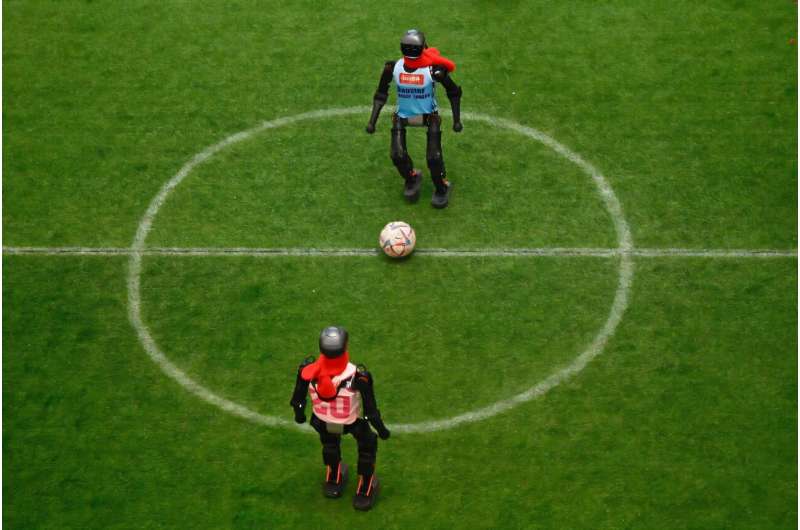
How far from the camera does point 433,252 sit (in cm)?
1274

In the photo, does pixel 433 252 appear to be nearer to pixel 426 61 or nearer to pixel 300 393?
pixel 426 61

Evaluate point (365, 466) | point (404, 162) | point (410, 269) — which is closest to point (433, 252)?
point (410, 269)

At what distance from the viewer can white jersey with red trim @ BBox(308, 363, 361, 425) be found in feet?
31.4

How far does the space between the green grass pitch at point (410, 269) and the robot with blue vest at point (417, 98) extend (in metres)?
0.76

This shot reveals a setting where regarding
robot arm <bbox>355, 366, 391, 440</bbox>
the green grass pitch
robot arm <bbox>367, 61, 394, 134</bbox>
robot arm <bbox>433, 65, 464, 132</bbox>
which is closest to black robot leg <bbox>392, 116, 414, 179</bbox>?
robot arm <bbox>367, 61, 394, 134</bbox>

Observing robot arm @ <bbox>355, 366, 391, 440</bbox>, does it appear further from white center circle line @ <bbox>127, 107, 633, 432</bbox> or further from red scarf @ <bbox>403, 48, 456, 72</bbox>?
red scarf @ <bbox>403, 48, 456, 72</bbox>

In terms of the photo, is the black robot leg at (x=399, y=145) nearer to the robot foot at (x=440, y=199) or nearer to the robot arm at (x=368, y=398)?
the robot foot at (x=440, y=199)

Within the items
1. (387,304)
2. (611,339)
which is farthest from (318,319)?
(611,339)

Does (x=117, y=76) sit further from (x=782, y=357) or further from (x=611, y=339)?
(x=782, y=357)

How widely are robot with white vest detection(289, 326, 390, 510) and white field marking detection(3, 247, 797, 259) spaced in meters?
2.78

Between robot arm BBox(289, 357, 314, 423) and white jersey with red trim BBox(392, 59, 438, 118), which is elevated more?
white jersey with red trim BBox(392, 59, 438, 118)

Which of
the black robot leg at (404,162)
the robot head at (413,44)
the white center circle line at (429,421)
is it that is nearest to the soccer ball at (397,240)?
the black robot leg at (404,162)

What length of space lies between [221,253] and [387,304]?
2052 millimetres

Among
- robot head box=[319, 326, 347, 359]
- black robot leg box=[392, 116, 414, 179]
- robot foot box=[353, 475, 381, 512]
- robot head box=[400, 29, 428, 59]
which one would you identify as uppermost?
robot head box=[400, 29, 428, 59]
